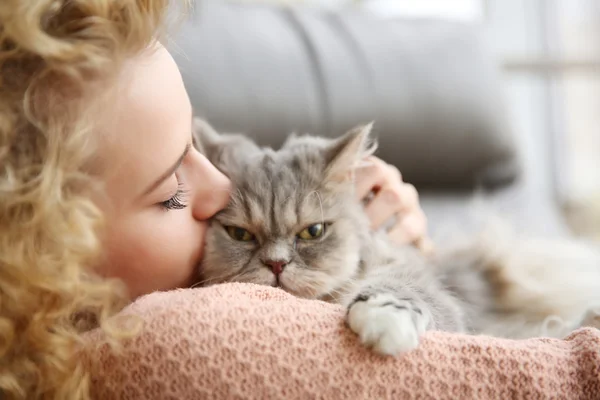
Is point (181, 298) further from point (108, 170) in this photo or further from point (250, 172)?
point (250, 172)

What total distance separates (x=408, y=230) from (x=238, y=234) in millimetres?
519

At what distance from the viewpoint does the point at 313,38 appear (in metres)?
2.25

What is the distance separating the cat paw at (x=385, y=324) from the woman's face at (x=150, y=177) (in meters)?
0.38

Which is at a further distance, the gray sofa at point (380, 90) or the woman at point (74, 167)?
the gray sofa at point (380, 90)

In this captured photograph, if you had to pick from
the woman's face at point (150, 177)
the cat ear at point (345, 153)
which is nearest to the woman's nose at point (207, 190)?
the woman's face at point (150, 177)

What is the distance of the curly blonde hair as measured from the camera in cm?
84

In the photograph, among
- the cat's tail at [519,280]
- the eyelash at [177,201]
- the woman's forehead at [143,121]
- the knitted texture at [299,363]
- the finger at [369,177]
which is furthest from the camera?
the finger at [369,177]

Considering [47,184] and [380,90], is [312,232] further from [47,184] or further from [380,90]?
[380,90]

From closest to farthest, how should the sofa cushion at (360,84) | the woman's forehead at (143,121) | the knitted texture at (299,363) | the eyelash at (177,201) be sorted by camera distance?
the knitted texture at (299,363), the woman's forehead at (143,121), the eyelash at (177,201), the sofa cushion at (360,84)

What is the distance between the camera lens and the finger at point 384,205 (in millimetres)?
1486

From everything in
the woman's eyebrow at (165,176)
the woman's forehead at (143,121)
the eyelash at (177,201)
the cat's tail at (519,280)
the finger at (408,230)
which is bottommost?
the cat's tail at (519,280)

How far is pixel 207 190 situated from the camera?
46.1 inches

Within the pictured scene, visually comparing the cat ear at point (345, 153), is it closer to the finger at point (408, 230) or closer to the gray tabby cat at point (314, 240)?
the gray tabby cat at point (314, 240)

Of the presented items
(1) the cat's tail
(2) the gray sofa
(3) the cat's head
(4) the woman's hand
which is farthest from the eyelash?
(2) the gray sofa
